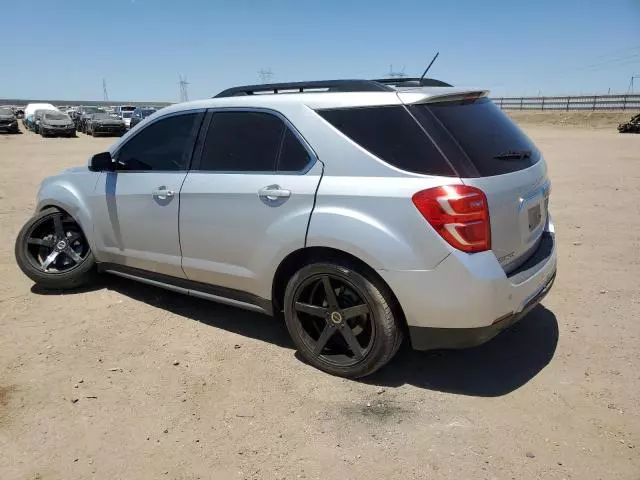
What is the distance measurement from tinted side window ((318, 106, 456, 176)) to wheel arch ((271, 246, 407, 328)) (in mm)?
624

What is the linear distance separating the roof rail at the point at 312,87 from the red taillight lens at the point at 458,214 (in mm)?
793

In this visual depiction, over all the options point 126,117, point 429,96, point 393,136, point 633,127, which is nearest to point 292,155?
point 393,136

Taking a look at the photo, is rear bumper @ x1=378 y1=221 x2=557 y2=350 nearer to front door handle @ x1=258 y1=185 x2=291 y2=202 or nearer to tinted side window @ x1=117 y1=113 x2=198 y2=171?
front door handle @ x1=258 y1=185 x2=291 y2=202

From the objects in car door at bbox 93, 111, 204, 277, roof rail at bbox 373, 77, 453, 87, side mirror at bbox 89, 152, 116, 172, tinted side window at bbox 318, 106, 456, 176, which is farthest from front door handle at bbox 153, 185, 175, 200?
roof rail at bbox 373, 77, 453, 87

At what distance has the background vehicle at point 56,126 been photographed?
3127cm

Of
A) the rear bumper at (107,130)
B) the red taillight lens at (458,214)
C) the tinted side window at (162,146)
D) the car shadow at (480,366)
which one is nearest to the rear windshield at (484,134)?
the red taillight lens at (458,214)

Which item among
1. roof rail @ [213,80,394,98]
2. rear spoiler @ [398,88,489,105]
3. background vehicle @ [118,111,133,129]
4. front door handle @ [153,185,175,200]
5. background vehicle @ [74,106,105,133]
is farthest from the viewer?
background vehicle @ [74,106,105,133]

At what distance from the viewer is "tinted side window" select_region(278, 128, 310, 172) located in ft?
10.7

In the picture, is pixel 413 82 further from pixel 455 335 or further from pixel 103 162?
pixel 103 162

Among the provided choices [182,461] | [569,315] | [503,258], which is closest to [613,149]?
[569,315]

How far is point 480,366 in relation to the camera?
3414 mm

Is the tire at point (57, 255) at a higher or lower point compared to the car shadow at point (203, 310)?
higher

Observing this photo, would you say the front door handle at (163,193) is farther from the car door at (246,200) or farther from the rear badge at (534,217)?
the rear badge at (534,217)

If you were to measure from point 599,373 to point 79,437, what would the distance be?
3.15m
